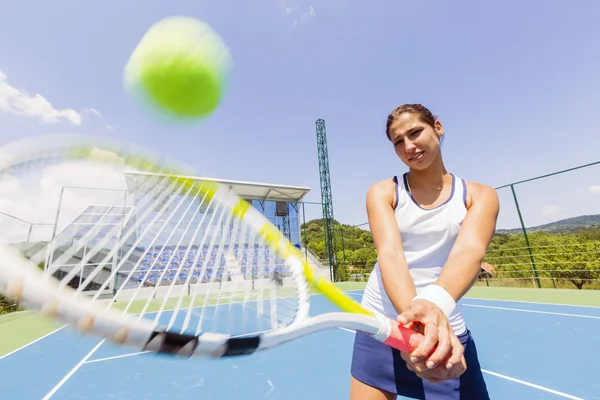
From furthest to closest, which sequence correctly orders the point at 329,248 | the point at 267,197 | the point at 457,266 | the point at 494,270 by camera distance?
the point at 267,197 < the point at 329,248 < the point at 494,270 < the point at 457,266

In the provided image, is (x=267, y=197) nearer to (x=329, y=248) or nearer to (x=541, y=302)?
(x=329, y=248)

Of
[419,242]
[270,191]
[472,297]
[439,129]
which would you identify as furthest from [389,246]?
[270,191]

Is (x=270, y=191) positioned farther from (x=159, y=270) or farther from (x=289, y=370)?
(x=159, y=270)

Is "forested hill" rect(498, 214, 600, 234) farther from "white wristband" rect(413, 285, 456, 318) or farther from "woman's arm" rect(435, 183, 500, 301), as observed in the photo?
"white wristband" rect(413, 285, 456, 318)

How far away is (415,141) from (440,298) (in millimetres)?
752

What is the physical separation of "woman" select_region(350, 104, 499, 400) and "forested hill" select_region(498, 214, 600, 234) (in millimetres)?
10701

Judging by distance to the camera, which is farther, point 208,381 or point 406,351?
point 208,381

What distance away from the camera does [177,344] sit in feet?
2.76

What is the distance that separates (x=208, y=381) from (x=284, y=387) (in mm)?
934

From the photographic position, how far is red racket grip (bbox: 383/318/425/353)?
1141 mm

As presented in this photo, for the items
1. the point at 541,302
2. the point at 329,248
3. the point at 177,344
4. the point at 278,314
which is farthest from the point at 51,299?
the point at 329,248

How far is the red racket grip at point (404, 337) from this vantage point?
3.74ft

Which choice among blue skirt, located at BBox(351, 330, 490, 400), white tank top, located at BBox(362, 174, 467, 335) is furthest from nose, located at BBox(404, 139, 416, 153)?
blue skirt, located at BBox(351, 330, 490, 400)

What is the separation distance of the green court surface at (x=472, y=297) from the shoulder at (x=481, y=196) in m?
6.47
